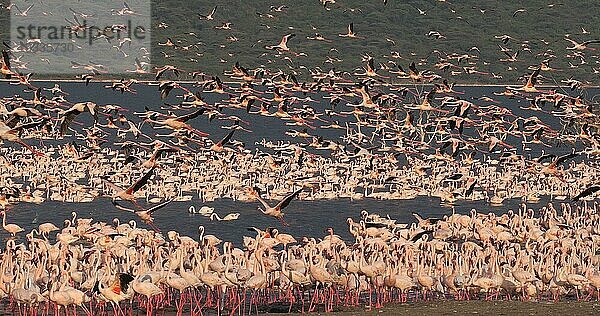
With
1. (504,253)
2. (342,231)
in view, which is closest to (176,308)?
(504,253)

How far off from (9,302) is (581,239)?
15.0 meters

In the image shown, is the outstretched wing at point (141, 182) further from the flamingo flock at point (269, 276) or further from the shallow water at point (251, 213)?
the shallow water at point (251, 213)

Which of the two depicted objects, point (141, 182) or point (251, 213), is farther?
point (251, 213)

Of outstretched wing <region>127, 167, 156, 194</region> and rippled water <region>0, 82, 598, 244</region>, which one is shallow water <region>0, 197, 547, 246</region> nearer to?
rippled water <region>0, 82, 598, 244</region>

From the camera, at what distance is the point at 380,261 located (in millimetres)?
27469

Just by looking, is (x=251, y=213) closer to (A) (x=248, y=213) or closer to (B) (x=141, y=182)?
(A) (x=248, y=213)

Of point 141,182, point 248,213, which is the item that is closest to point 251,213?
point 248,213

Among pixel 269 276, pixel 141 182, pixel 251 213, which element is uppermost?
pixel 141 182

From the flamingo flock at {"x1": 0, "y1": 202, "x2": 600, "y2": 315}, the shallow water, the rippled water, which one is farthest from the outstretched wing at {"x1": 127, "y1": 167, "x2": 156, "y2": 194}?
the shallow water

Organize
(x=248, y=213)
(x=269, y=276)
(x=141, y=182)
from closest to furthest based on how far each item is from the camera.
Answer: (x=269, y=276)
(x=141, y=182)
(x=248, y=213)

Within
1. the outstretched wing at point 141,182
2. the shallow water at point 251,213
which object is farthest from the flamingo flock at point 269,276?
the shallow water at point 251,213

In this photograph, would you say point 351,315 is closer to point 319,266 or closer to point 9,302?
point 319,266

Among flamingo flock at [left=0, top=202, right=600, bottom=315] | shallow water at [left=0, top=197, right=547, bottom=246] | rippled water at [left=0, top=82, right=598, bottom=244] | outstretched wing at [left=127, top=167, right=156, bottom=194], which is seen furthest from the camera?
rippled water at [left=0, top=82, right=598, bottom=244]

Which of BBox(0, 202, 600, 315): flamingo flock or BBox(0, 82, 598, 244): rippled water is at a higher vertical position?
BBox(0, 202, 600, 315): flamingo flock
